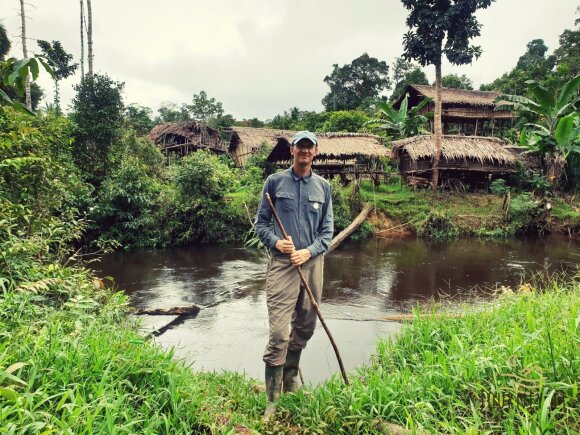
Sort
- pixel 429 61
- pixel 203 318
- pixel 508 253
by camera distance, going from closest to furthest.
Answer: pixel 203 318, pixel 508 253, pixel 429 61

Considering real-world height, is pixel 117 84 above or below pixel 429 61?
below

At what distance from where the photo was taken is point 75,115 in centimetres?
1324

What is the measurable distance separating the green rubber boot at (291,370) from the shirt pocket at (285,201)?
3.79ft

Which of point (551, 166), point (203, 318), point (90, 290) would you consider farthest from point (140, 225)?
point (551, 166)

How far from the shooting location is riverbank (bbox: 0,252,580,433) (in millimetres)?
1950

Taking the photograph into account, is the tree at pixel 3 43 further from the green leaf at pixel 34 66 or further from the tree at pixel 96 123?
the green leaf at pixel 34 66

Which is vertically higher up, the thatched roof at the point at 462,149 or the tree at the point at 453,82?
the tree at the point at 453,82

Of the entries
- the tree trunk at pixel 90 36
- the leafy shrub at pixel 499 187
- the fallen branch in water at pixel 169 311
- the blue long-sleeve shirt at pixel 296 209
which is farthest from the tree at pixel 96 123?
the leafy shrub at pixel 499 187

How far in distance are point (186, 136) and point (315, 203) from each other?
79.8 feet

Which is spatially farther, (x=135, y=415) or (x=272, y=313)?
(x=272, y=313)

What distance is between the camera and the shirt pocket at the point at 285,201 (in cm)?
297

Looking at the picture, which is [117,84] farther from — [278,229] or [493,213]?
[493,213]

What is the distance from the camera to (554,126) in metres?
14.0

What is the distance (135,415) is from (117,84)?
46.2ft
